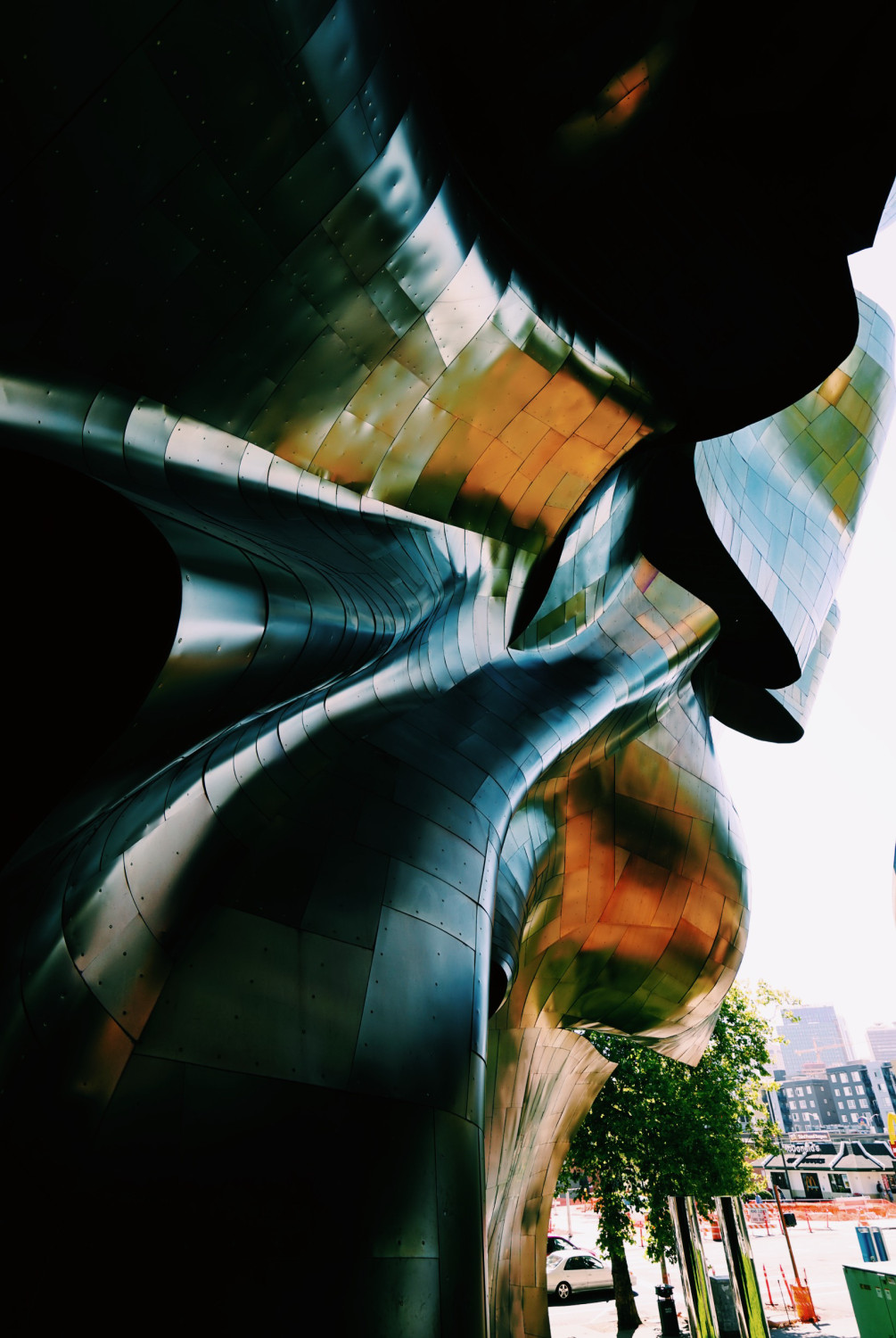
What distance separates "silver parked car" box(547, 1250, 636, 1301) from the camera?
22.7m

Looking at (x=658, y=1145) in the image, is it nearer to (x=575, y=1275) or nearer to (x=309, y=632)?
(x=575, y=1275)

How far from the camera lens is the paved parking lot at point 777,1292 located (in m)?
16.9

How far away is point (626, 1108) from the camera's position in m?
18.5

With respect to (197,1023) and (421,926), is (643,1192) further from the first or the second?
(197,1023)

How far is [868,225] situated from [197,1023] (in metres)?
11.1

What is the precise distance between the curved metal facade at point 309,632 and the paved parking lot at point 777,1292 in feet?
33.5

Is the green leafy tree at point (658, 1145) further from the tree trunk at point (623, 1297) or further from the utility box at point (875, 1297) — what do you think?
the utility box at point (875, 1297)

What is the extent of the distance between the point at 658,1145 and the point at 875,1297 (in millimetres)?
6297

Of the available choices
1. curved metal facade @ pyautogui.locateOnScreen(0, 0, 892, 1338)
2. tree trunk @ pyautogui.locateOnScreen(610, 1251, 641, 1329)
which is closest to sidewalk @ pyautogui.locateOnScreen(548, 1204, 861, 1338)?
tree trunk @ pyautogui.locateOnScreen(610, 1251, 641, 1329)

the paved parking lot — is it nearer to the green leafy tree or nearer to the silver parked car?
the silver parked car

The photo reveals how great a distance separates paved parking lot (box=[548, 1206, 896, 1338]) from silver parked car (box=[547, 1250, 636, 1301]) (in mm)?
324

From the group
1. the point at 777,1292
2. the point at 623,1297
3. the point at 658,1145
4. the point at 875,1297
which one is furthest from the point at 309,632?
the point at 777,1292

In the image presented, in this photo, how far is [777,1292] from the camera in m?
21.0

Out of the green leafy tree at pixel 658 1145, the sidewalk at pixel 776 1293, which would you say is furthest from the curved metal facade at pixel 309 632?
the sidewalk at pixel 776 1293
